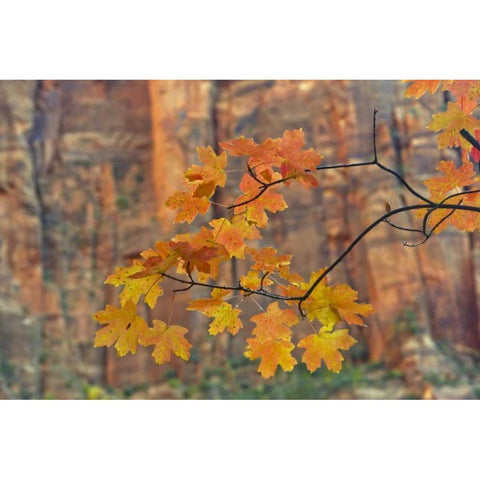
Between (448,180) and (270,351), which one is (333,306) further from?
(448,180)

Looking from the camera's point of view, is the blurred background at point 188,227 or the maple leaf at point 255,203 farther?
the blurred background at point 188,227

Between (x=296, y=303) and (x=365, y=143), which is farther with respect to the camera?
(x=365, y=143)

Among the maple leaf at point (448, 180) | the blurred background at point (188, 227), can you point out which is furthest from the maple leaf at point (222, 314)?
the blurred background at point (188, 227)

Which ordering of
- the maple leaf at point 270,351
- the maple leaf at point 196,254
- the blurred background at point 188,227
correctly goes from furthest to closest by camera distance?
the blurred background at point 188,227 < the maple leaf at point 270,351 < the maple leaf at point 196,254

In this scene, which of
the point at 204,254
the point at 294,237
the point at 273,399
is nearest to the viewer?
the point at 204,254

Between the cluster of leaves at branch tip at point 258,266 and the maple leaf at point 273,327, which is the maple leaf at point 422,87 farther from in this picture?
the maple leaf at point 273,327

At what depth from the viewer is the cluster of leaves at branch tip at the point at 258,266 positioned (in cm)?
59

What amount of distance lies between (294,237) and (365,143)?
88 centimetres

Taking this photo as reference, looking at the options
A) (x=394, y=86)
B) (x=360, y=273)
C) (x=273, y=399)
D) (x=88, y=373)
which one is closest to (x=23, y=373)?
(x=88, y=373)

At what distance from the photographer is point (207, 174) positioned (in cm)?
66

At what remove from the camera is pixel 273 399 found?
5.36 metres

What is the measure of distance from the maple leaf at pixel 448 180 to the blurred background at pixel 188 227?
15.2 feet

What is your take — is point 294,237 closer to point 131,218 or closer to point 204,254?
point 131,218

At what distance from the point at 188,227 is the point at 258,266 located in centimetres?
500
